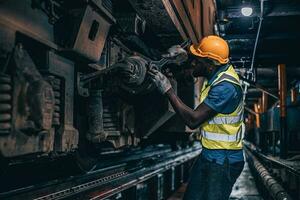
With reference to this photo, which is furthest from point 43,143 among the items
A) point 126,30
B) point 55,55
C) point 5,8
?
point 126,30

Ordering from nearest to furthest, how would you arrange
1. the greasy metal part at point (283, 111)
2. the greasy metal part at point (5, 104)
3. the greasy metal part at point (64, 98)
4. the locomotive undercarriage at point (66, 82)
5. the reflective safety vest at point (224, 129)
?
1. the greasy metal part at point (5, 104)
2. the locomotive undercarriage at point (66, 82)
3. the greasy metal part at point (64, 98)
4. the reflective safety vest at point (224, 129)
5. the greasy metal part at point (283, 111)

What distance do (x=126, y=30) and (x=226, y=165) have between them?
1666 millimetres

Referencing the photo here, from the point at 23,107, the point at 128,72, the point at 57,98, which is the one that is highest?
the point at 128,72

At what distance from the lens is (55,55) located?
288 cm

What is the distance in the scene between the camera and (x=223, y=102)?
2965 mm

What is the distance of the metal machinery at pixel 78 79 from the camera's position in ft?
7.47

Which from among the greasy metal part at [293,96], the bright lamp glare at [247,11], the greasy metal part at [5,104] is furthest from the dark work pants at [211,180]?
the greasy metal part at [293,96]

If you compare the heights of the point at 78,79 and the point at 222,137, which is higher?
the point at 78,79

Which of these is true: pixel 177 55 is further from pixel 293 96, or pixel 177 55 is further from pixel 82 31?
pixel 293 96

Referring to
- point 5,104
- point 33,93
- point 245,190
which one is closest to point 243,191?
point 245,190

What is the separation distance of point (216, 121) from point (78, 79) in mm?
1258

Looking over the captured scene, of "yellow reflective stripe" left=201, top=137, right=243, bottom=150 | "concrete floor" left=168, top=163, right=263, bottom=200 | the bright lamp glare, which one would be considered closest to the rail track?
"concrete floor" left=168, top=163, right=263, bottom=200

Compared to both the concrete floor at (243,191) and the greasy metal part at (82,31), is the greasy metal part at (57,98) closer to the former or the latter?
the greasy metal part at (82,31)

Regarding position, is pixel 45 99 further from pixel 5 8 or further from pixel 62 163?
pixel 62 163
